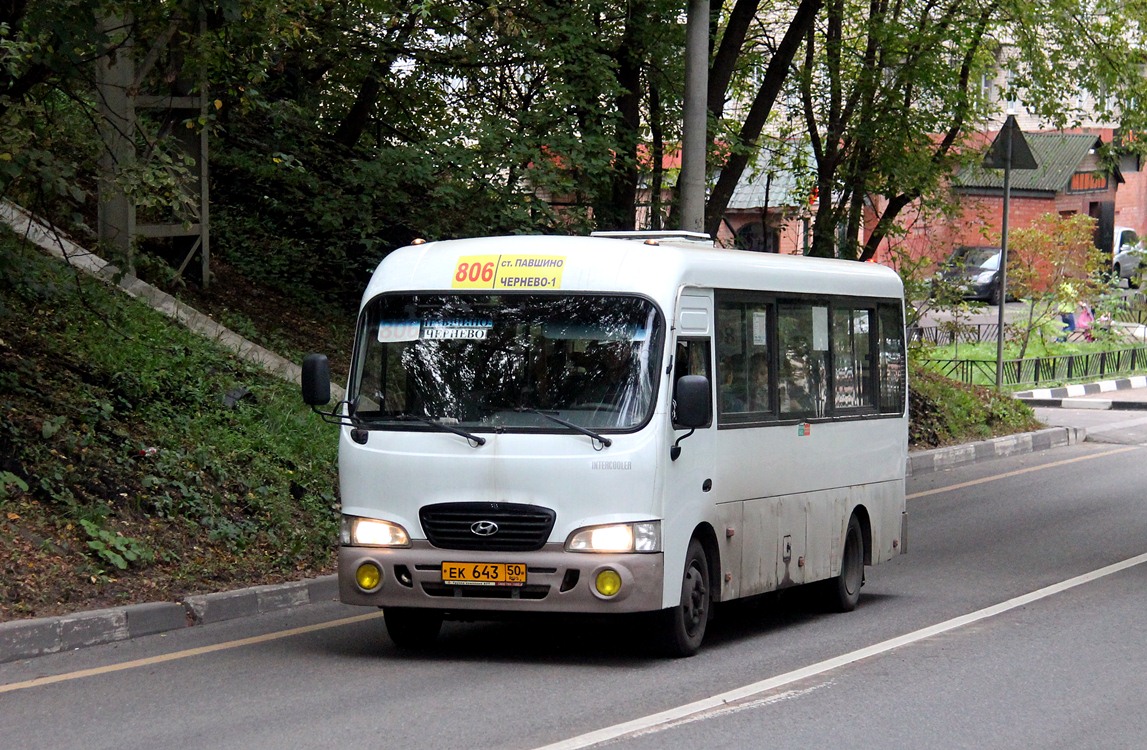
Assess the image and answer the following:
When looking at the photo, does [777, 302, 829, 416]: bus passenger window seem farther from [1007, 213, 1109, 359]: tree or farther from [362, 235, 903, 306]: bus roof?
[1007, 213, 1109, 359]: tree

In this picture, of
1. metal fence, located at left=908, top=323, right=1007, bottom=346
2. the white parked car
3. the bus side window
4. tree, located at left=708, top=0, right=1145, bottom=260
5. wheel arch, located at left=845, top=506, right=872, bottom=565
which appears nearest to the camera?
wheel arch, located at left=845, top=506, right=872, bottom=565

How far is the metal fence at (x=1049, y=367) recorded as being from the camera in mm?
29531

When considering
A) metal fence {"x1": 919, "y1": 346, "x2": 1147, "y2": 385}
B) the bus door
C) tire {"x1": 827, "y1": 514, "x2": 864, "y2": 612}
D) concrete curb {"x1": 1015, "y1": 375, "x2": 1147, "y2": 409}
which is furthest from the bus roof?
concrete curb {"x1": 1015, "y1": 375, "x2": 1147, "y2": 409}

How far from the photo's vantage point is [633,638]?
9.76 metres

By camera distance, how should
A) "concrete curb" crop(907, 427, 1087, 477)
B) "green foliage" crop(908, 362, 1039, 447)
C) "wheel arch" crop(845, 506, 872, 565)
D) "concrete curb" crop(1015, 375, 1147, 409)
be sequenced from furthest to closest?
"concrete curb" crop(1015, 375, 1147, 409) → "green foliage" crop(908, 362, 1039, 447) → "concrete curb" crop(907, 427, 1087, 477) → "wheel arch" crop(845, 506, 872, 565)

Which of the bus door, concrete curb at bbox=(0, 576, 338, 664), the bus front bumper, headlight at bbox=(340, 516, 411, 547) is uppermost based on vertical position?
the bus door

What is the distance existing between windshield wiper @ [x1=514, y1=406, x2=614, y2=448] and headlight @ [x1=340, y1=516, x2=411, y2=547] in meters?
0.95

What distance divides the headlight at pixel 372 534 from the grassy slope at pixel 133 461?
1.92 meters

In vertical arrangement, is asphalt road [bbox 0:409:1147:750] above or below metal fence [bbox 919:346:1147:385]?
below

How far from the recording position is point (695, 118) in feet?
49.0

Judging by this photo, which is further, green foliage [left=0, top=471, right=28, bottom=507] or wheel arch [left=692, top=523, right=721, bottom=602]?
green foliage [left=0, top=471, right=28, bottom=507]

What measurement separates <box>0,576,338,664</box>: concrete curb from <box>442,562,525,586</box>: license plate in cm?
227

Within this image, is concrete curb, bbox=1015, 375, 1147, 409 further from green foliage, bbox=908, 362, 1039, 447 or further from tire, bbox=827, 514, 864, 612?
tire, bbox=827, 514, 864, 612

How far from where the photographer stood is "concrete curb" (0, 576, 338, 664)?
29.3 feet
